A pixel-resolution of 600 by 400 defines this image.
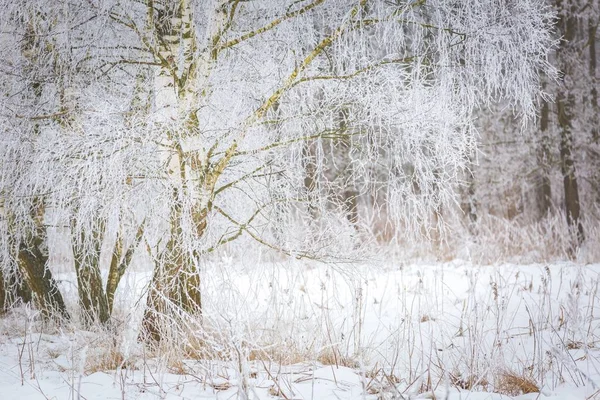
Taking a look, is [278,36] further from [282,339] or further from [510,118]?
[510,118]

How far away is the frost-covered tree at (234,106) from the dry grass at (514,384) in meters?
1.26

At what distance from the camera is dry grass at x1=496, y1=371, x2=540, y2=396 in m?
2.93

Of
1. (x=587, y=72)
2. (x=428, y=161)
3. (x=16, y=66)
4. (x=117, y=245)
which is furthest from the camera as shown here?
(x=587, y=72)

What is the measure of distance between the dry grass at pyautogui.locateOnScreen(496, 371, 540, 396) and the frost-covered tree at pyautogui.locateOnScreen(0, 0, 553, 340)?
1263mm

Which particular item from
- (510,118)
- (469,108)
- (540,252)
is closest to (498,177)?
(510,118)

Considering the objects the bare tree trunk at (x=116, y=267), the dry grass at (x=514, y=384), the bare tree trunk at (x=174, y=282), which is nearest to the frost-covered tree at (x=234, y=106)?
the bare tree trunk at (x=174, y=282)

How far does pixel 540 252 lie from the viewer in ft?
28.6

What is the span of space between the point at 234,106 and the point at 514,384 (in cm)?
322

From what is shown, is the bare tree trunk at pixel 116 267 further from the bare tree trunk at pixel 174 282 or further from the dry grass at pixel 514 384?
the dry grass at pixel 514 384

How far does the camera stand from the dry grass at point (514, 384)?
2.93 meters

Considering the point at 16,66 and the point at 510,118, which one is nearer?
the point at 16,66

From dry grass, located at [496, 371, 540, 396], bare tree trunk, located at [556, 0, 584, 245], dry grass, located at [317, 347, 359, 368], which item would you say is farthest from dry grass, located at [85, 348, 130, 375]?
bare tree trunk, located at [556, 0, 584, 245]

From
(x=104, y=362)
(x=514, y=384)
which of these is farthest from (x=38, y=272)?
(x=514, y=384)

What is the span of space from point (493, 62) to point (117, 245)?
3.64 metres
